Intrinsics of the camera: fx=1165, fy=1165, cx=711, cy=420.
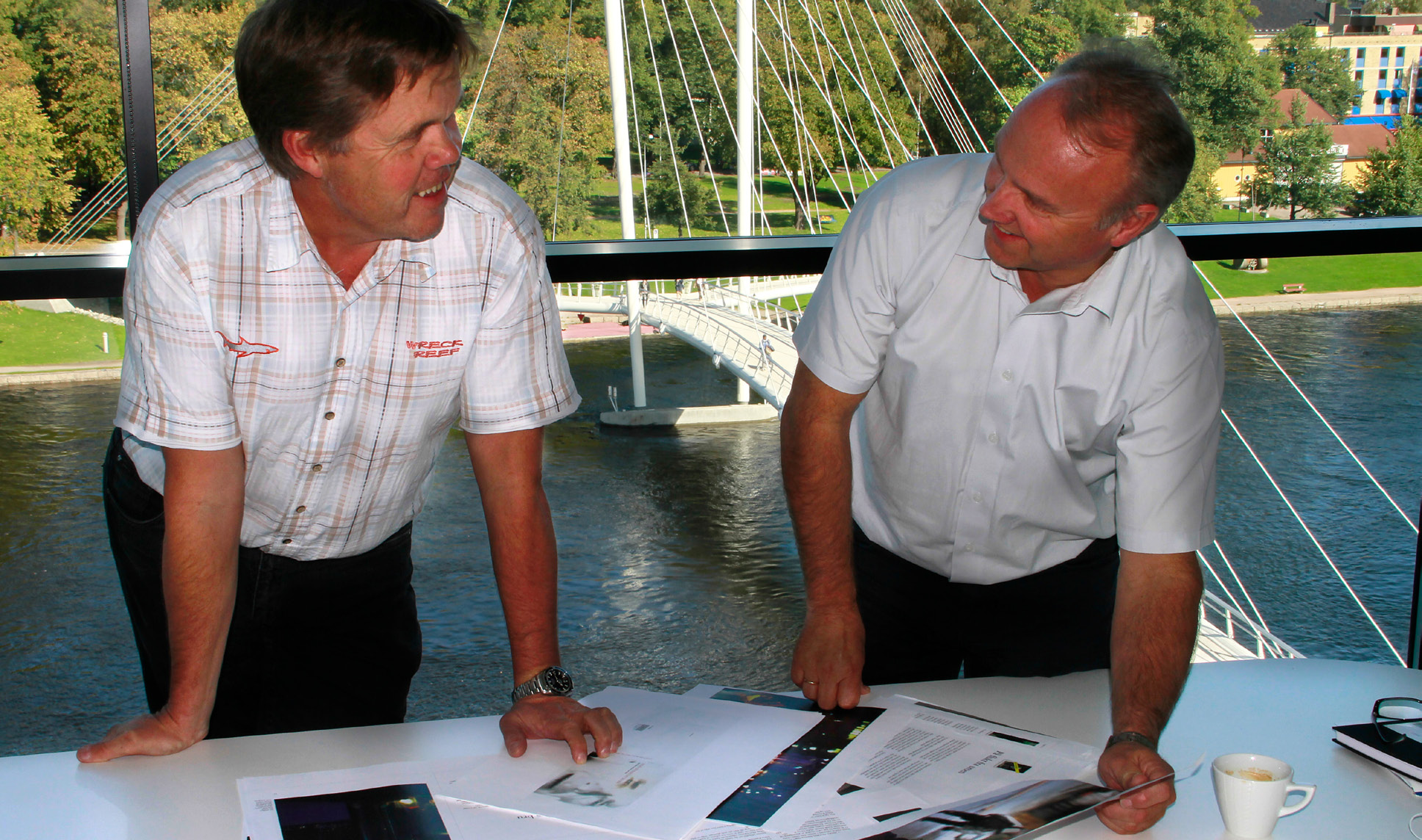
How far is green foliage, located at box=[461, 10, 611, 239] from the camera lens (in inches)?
573

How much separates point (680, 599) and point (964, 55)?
6.49 metres

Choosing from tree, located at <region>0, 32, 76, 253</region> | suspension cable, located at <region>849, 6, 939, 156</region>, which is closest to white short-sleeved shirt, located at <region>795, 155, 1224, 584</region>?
tree, located at <region>0, 32, 76, 253</region>

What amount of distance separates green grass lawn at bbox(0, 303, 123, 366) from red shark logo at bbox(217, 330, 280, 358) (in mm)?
3143

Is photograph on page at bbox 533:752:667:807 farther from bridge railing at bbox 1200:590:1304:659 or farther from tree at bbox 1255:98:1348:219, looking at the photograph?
bridge railing at bbox 1200:590:1304:659

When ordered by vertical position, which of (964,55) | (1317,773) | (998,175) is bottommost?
(1317,773)

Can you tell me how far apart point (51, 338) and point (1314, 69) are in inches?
224

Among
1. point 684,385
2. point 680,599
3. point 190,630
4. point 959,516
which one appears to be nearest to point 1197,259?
point 959,516

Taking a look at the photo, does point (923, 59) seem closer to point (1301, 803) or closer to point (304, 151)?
point (304, 151)

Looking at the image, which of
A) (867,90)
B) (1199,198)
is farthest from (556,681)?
(867,90)

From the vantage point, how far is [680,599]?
13078 mm

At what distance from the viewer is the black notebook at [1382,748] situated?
895mm

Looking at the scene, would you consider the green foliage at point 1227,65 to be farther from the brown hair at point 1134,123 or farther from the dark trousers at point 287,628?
the dark trousers at point 287,628

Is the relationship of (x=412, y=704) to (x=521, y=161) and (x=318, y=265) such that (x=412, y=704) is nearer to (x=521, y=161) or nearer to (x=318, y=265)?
(x=521, y=161)

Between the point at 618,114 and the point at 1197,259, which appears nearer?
the point at 1197,259
